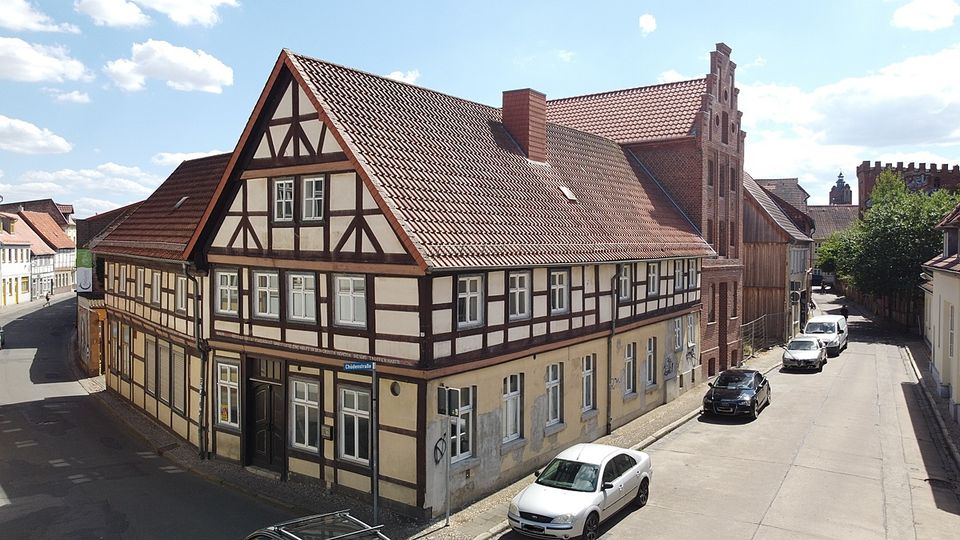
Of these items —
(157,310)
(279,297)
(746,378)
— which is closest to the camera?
(279,297)

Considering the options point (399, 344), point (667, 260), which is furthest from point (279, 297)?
point (667, 260)

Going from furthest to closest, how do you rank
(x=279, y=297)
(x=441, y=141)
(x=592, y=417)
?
1. (x=592, y=417)
2. (x=441, y=141)
3. (x=279, y=297)

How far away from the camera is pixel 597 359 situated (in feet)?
64.1

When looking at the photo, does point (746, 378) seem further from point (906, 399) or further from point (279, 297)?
point (279, 297)

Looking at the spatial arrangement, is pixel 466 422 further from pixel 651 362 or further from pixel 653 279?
pixel 653 279

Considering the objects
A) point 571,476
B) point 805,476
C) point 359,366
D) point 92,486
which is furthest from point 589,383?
point 92,486

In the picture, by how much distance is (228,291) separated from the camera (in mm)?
17578

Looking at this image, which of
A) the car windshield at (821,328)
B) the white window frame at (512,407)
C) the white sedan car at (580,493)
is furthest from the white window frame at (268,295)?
the car windshield at (821,328)

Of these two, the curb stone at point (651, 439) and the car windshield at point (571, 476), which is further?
the car windshield at point (571, 476)

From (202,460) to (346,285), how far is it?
6.97 meters

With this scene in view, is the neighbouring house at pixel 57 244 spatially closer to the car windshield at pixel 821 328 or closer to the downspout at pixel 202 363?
the downspout at pixel 202 363

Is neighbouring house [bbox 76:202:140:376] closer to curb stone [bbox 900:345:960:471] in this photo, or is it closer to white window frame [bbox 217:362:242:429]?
white window frame [bbox 217:362:242:429]

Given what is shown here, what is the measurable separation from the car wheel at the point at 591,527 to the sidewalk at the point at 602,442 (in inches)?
62.4

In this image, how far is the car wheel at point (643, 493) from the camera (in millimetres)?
14693
